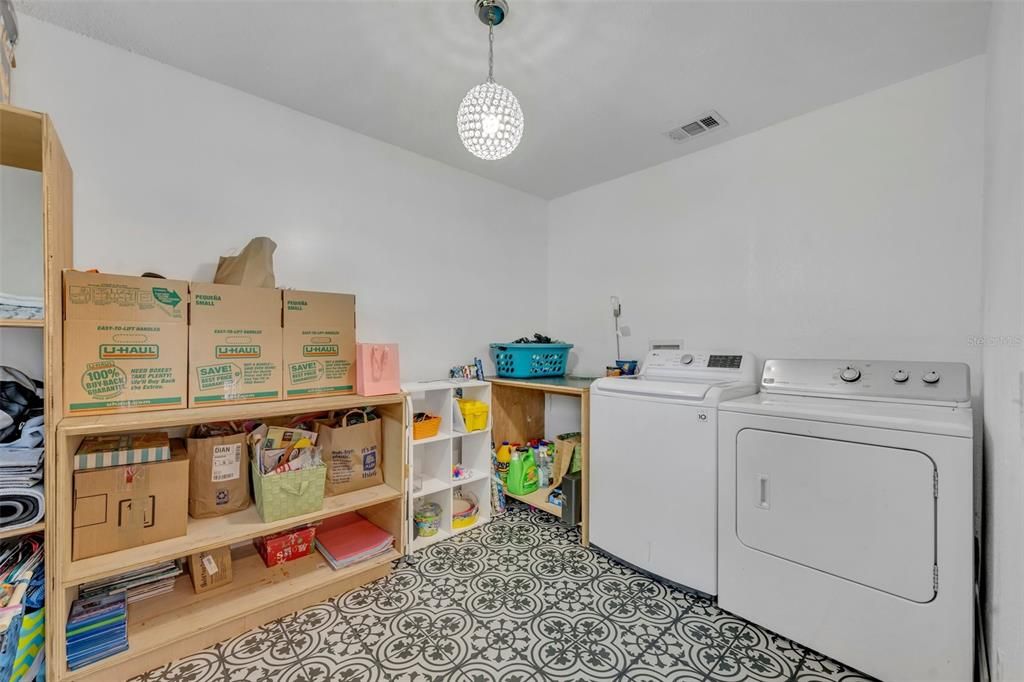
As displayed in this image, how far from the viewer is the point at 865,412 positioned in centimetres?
146

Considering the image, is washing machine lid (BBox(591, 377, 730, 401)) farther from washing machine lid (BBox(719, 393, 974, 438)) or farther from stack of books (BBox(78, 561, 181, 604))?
stack of books (BBox(78, 561, 181, 604))

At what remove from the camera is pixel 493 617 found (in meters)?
1.70

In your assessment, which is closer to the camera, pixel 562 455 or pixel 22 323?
pixel 22 323

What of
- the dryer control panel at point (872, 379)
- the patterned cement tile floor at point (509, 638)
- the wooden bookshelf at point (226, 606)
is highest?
the dryer control panel at point (872, 379)

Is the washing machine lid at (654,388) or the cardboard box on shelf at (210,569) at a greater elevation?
the washing machine lid at (654,388)

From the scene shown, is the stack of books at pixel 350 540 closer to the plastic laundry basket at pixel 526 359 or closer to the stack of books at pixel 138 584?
the stack of books at pixel 138 584

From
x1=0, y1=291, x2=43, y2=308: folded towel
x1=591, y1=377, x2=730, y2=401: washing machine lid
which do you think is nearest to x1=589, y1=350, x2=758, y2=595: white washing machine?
x1=591, y1=377, x2=730, y2=401: washing machine lid

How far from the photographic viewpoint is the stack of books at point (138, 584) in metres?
1.55

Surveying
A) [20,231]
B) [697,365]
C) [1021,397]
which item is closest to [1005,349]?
[1021,397]

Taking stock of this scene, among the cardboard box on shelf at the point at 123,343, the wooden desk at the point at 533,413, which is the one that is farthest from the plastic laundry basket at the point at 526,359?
the cardboard box on shelf at the point at 123,343

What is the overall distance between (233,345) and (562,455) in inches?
77.2

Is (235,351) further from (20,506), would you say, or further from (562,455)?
(562,455)

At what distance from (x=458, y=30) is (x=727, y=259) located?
185 cm

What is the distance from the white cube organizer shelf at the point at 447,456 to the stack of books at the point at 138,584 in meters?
1.02
